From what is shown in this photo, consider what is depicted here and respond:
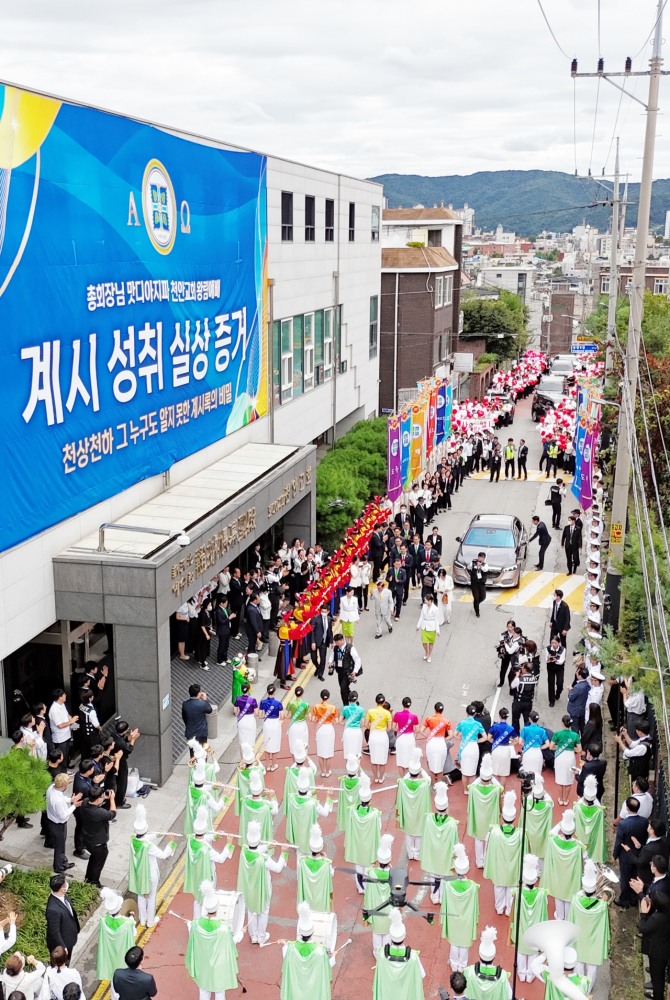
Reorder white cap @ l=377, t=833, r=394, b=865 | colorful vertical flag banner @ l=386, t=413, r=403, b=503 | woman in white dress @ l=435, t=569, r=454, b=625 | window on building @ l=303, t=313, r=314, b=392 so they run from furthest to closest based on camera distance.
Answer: colorful vertical flag banner @ l=386, t=413, r=403, b=503
window on building @ l=303, t=313, r=314, b=392
woman in white dress @ l=435, t=569, r=454, b=625
white cap @ l=377, t=833, r=394, b=865

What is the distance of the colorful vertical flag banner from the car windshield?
107 inches

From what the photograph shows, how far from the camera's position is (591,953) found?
9984 mm

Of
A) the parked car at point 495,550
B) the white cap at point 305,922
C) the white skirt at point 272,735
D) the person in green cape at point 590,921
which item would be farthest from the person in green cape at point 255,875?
the parked car at point 495,550

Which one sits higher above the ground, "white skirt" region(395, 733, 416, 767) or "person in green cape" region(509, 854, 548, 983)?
"person in green cape" region(509, 854, 548, 983)

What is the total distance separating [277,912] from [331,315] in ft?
63.8

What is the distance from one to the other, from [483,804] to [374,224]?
24.5 m

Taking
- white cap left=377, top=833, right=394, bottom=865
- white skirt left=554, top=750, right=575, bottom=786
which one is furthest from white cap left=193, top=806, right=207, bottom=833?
white skirt left=554, top=750, right=575, bottom=786

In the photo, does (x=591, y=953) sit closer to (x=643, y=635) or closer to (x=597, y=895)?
→ (x=597, y=895)

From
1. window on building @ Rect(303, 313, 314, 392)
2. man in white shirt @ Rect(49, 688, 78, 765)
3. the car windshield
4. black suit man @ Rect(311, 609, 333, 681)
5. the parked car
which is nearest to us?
man in white shirt @ Rect(49, 688, 78, 765)

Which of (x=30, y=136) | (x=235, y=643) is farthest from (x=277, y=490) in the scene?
(x=30, y=136)

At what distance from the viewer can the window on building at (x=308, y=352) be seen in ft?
86.0

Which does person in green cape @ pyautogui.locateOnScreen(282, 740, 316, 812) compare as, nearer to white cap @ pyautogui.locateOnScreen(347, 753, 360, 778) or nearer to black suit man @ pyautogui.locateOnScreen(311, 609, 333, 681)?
white cap @ pyautogui.locateOnScreen(347, 753, 360, 778)

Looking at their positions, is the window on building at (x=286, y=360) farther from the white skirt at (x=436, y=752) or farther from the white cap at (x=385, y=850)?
the white cap at (x=385, y=850)

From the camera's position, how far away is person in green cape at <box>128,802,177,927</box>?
10.8m
